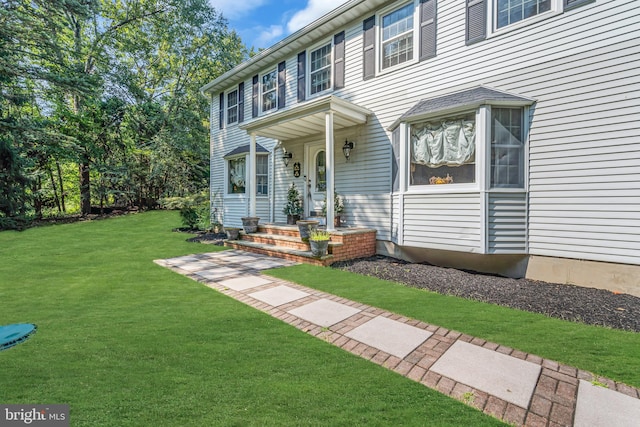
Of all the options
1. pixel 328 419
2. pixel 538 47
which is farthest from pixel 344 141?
pixel 328 419

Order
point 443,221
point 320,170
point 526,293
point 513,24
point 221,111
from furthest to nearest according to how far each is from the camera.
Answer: point 221,111 → point 320,170 → point 443,221 → point 513,24 → point 526,293

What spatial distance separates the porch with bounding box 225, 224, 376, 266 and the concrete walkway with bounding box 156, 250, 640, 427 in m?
2.15

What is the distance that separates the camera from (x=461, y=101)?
532 cm

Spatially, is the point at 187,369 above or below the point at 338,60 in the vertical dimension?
below

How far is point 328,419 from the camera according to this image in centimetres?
174

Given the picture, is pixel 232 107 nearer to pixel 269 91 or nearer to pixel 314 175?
pixel 269 91

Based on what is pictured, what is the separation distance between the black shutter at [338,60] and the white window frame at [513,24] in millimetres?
3510

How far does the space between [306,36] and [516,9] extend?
515 cm

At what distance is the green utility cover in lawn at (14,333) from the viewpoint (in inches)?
104

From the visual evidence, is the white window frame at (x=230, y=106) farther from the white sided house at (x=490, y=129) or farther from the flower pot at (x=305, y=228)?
the flower pot at (x=305, y=228)

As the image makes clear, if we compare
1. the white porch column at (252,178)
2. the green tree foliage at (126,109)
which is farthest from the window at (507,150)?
the green tree foliage at (126,109)

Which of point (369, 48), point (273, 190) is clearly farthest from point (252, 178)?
point (369, 48)

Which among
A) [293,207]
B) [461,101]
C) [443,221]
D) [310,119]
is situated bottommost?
[443,221]

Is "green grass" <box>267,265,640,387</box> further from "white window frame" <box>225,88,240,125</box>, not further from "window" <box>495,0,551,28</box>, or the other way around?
"white window frame" <box>225,88,240,125</box>
